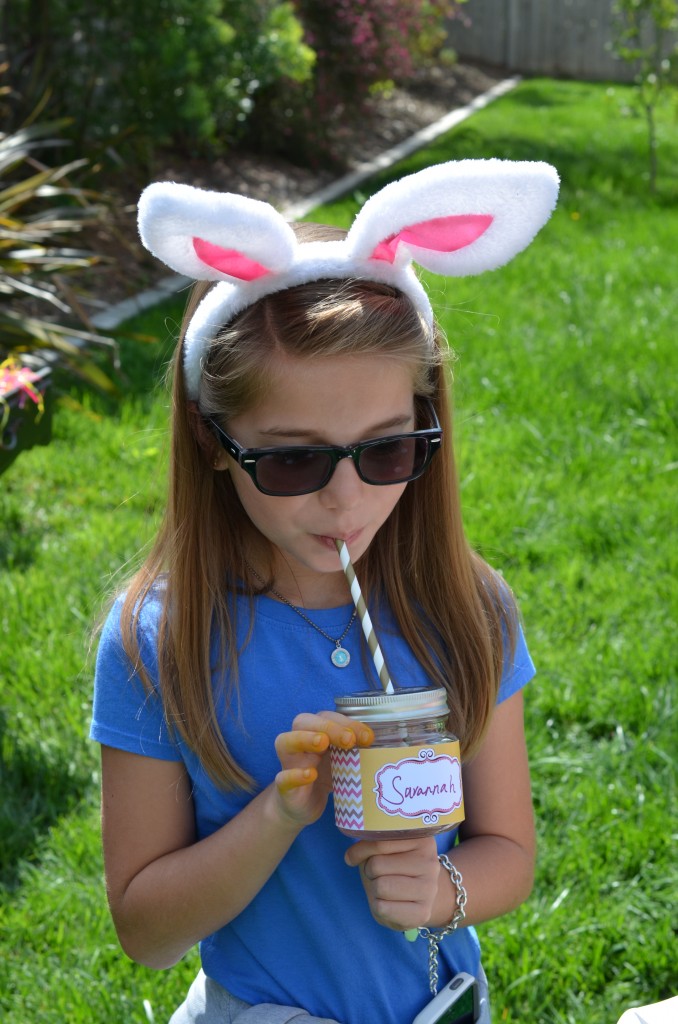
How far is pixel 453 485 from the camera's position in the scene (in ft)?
6.04

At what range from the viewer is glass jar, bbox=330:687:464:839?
134 cm

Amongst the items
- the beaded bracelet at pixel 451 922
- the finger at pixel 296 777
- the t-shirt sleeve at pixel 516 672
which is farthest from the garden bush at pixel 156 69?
the finger at pixel 296 777

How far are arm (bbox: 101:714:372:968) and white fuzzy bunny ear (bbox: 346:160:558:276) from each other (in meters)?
0.63

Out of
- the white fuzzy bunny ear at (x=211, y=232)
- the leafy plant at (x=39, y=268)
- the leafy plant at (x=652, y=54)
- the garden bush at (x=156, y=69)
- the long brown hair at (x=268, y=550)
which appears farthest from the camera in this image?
the leafy plant at (x=652, y=54)

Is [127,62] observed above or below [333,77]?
above

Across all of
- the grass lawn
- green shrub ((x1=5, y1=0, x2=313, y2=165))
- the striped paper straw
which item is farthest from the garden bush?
the striped paper straw

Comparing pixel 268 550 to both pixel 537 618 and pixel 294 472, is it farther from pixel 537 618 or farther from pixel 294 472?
pixel 537 618

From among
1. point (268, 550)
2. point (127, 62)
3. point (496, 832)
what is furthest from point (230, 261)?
point (127, 62)

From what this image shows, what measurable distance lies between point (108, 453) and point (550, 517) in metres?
1.63

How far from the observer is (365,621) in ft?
5.01

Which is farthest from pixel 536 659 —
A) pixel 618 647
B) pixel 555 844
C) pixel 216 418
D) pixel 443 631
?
pixel 216 418

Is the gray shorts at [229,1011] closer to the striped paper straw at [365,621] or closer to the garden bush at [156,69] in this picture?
the striped paper straw at [365,621]

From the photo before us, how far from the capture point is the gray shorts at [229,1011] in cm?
166

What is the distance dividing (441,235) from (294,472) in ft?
1.27
